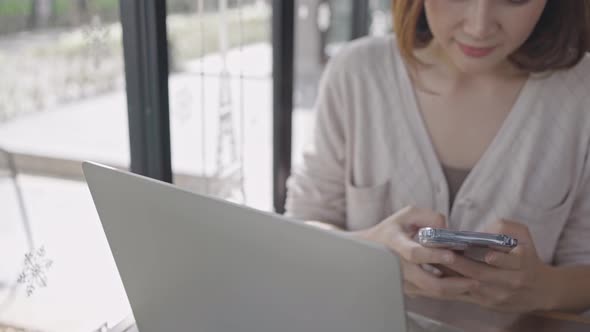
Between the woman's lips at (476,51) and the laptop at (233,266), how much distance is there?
1.66 feet

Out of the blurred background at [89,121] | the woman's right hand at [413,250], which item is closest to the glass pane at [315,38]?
the blurred background at [89,121]

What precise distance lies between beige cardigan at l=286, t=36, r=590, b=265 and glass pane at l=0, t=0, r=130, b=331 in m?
0.37

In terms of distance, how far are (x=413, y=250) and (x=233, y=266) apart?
233mm

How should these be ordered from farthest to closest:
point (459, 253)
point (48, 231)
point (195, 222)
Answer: point (48, 231) → point (459, 253) → point (195, 222)

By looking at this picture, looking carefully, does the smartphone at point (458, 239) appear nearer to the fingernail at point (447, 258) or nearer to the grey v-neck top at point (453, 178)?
the fingernail at point (447, 258)

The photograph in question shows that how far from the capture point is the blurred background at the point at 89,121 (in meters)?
0.79

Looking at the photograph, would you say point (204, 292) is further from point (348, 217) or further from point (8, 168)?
point (348, 217)

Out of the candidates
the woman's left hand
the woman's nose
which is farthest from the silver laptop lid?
the woman's nose

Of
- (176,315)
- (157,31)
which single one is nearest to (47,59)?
(157,31)

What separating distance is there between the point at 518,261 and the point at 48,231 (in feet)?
2.03

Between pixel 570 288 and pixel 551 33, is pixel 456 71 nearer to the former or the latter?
pixel 551 33

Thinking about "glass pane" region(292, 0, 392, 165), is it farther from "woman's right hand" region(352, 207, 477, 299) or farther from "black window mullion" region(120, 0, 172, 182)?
"woman's right hand" region(352, 207, 477, 299)

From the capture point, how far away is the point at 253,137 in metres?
1.58

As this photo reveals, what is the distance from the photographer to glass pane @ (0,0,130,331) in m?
0.78
